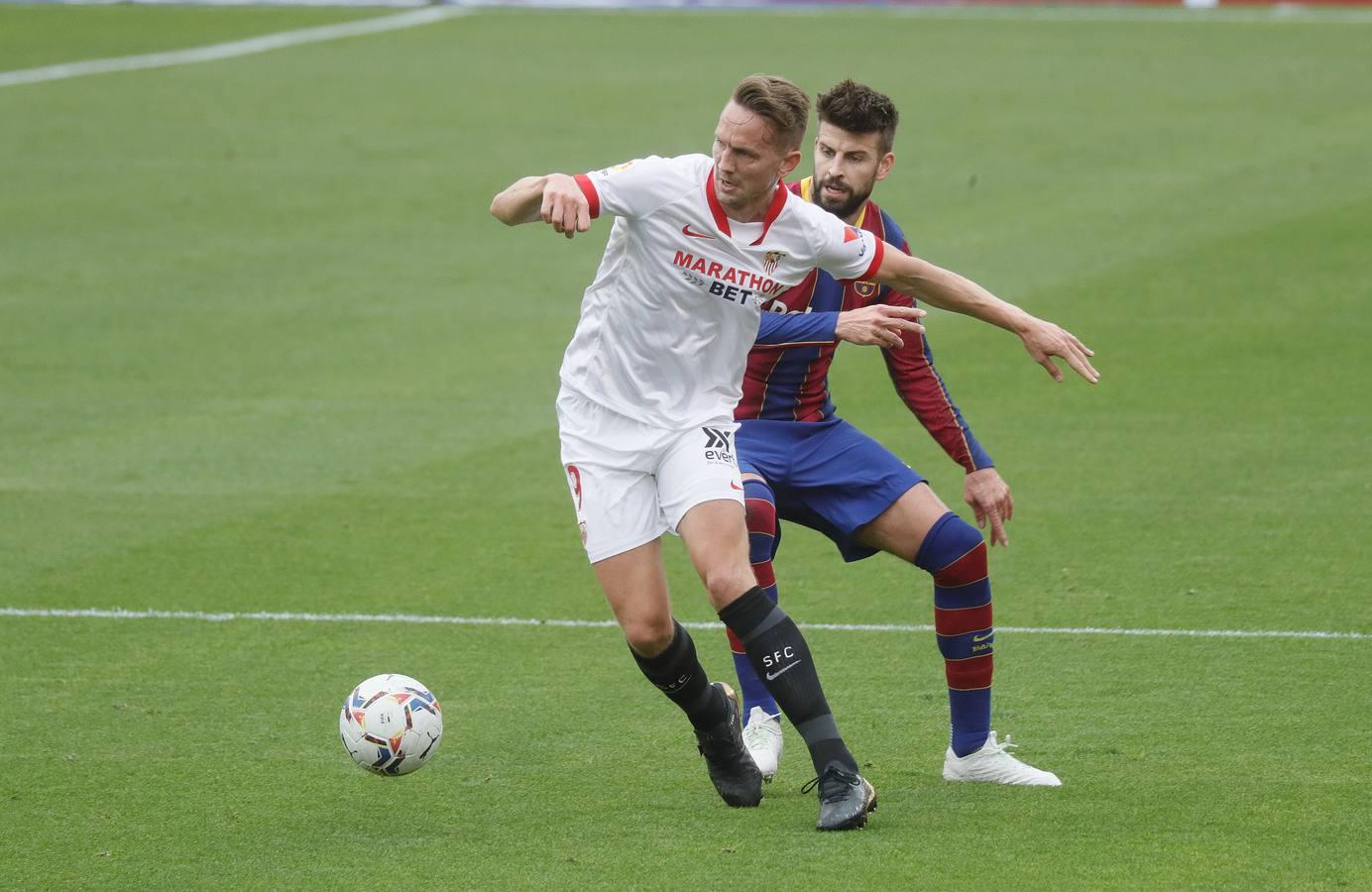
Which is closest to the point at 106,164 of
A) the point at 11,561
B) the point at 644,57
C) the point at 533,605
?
the point at 644,57

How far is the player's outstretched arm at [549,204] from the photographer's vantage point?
18.2ft

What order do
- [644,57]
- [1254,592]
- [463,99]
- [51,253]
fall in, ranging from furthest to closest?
[644,57] → [463,99] → [51,253] → [1254,592]

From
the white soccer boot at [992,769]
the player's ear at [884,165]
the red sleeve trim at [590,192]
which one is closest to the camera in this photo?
the red sleeve trim at [590,192]

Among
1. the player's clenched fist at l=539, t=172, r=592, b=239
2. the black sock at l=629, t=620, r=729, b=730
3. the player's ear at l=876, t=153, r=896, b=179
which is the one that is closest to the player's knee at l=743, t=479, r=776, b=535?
the black sock at l=629, t=620, r=729, b=730

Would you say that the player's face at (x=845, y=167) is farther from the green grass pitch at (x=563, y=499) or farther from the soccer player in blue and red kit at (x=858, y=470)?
the green grass pitch at (x=563, y=499)

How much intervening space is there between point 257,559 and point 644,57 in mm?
20873

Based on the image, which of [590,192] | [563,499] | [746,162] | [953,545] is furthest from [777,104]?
[563,499]

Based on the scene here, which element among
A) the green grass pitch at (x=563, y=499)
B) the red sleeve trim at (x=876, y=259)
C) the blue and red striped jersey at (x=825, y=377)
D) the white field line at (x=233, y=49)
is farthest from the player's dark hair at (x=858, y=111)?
the white field line at (x=233, y=49)

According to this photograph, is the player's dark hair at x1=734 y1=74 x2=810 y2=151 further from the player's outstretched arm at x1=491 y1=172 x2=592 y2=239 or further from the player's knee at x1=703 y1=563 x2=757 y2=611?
the player's knee at x1=703 y1=563 x2=757 y2=611

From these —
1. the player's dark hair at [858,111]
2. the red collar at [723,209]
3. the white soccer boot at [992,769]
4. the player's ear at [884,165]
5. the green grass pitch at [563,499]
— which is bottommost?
the green grass pitch at [563,499]

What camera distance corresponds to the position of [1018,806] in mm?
6266

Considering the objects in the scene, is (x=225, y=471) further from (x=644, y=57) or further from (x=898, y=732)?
(x=644, y=57)

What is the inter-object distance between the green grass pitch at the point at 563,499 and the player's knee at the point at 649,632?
1.72 ft

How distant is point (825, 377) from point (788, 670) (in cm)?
142
